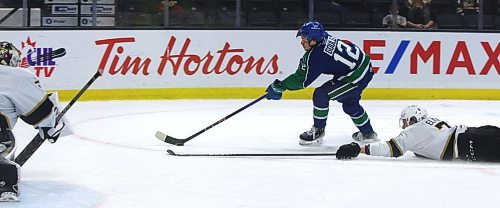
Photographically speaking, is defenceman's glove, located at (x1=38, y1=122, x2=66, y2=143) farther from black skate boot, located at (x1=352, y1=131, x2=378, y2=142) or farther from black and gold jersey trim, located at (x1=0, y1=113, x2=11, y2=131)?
black skate boot, located at (x1=352, y1=131, x2=378, y2=142)

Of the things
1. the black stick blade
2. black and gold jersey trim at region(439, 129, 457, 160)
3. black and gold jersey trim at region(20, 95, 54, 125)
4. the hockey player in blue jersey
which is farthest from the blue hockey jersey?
black and gold jersey trim at region(20, 95, 54, 125)

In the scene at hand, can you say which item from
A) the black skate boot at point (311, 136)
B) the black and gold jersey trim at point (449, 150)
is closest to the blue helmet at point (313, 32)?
the black skate boot at point (311, 136)

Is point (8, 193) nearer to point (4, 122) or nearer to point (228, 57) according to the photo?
point (4, 122)

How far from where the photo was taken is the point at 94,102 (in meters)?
9.23

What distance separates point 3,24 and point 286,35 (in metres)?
2.67

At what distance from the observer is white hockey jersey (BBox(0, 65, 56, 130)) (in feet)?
14.1

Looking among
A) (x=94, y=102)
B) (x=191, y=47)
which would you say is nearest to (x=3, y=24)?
(x=94, y=102)

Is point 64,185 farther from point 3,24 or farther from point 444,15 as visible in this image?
point 444,15

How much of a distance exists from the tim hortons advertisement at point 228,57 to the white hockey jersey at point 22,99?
475cm

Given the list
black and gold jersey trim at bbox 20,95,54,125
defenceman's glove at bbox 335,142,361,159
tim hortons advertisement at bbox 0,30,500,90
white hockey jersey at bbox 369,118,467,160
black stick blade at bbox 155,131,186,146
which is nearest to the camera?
black and gold jersey trim at bbox 20,95,54,125

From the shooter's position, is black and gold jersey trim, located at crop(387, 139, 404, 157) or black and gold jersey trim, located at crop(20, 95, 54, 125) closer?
black and gold jersey trim, located at crop(20, 95, 54, 125)

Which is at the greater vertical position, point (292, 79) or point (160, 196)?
point (292, 79)

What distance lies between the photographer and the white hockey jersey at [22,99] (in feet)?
14.1

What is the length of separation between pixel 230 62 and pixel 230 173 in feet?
14.9
